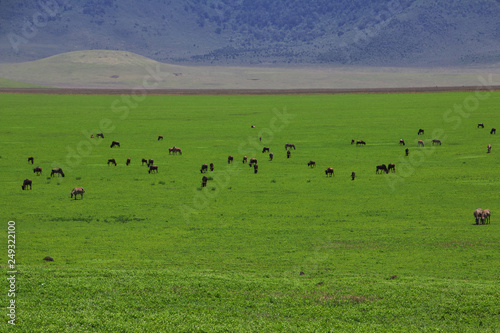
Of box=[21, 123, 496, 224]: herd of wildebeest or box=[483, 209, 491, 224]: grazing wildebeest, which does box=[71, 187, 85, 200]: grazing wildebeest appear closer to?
box=[21, 123, 496, 224]: herd of wildebeest

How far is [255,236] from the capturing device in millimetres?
24500

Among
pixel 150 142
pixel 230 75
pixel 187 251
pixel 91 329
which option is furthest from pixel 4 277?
pixel 230 75

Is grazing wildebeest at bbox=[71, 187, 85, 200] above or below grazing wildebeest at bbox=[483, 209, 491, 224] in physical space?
above

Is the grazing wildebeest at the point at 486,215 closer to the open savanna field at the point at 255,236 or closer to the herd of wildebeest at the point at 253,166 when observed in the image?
the herd of wildebeest at the point at 253,166

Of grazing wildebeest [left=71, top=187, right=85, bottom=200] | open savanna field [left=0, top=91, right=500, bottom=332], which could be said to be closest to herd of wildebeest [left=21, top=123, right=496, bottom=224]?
grazing wildebeest [left=71, top=187, right=85, bottom=200]

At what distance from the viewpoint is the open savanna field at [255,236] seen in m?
15.3

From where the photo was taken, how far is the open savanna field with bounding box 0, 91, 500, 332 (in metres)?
15.3

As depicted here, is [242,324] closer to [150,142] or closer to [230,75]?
[150,142]

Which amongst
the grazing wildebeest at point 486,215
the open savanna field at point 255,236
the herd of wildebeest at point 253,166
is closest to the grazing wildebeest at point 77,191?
the herd of wildebeest at point 253,166

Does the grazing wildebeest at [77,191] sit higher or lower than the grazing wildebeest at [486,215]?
higher

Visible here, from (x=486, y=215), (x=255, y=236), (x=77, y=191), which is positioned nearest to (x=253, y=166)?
(x=77, y=191)

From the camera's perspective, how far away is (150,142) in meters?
57.2

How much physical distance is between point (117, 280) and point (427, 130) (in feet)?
Answer: 171

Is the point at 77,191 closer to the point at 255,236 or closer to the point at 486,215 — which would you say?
the point at 255,236
